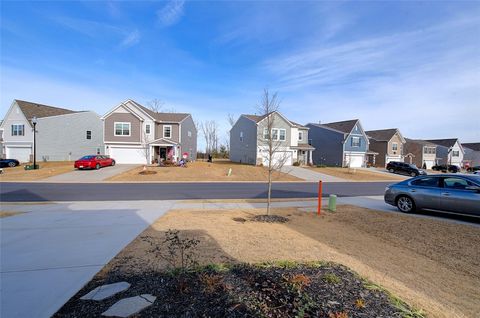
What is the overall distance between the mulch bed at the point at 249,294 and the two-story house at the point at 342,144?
40.1m

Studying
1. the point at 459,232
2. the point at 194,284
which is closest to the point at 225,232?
the point at 194,284

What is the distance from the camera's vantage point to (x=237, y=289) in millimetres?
3174

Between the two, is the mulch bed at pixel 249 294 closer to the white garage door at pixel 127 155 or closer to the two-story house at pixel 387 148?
the white garage door at pixel 127 155

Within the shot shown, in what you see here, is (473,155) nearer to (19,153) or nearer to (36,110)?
(36,110)

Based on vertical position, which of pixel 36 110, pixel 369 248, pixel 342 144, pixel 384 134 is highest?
pixel 36 110

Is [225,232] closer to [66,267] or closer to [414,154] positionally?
[66,267]

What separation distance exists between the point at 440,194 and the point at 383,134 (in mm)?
47172

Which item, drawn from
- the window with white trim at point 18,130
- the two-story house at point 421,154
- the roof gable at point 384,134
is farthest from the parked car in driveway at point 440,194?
the two-story house at point 421,154

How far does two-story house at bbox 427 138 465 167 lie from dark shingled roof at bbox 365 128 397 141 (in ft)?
59.9

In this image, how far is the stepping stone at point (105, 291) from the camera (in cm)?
315

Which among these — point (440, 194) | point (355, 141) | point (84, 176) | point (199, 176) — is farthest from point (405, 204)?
point (355, 141)

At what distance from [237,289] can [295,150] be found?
35.3 meters

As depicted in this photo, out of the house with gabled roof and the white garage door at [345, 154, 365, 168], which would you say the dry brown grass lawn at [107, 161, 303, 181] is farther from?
the house with gabled roof

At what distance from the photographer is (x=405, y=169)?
3484cm
